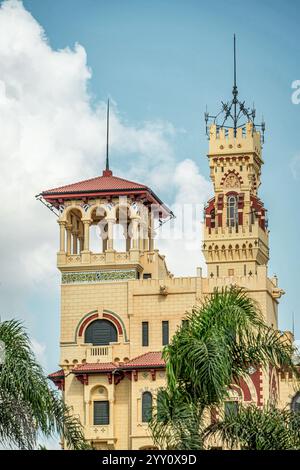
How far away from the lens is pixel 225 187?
10838 cm

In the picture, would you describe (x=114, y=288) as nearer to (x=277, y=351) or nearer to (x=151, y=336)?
(x=151, y=336)

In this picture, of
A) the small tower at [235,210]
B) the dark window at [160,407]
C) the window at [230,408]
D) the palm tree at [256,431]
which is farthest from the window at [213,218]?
the palm tree at [256,431]

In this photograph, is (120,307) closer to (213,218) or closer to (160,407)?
(213,218)

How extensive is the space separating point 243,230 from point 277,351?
202ft

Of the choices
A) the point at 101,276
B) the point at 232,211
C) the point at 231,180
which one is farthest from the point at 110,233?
the point at 231,180

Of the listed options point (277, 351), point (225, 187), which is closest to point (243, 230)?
point (225, 187)

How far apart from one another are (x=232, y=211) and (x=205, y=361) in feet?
211

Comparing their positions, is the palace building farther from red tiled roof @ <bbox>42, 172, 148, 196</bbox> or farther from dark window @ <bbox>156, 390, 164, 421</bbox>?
dark window @ <bbox>156, 390, 164, 421</bbox>

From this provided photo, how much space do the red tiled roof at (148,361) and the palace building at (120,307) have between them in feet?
0.27

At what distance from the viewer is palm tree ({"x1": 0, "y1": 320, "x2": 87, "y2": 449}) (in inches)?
1670

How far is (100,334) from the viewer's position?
93.3 m

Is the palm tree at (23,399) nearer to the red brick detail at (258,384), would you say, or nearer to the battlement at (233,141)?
the red brick detail at (258,384)

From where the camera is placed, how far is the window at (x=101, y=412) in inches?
3563

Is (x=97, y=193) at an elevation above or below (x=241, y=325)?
above
